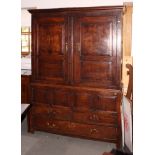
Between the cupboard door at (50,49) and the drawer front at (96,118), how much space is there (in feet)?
1.92

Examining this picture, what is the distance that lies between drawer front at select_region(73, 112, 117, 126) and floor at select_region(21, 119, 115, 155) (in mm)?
339

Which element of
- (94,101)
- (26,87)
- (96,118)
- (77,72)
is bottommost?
(96,118)

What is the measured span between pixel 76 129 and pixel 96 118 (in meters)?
0.37

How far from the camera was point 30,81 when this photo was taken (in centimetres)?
369

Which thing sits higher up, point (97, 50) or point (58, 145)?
point (97, 50)

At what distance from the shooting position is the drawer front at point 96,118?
3.24m

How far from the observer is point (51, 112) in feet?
11.7
